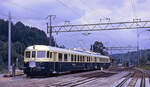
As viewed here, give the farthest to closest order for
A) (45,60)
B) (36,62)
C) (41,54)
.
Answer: (41,54) < (45,60) < (36,62)

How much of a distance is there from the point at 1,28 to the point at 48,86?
8912cm

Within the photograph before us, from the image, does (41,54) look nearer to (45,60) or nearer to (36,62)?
(45,60)

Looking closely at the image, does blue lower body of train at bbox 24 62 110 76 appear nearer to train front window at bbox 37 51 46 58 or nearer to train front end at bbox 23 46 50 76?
train front end at bbox 23 46 50 76

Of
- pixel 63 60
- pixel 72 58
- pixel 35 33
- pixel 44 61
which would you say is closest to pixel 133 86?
pixel 44 61

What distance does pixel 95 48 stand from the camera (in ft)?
368

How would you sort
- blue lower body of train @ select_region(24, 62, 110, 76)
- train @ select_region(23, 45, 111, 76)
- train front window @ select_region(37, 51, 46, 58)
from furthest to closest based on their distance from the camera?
1. train front window @ select_region(37, 51, 46, 58)
2. train @ select_region(23, 45, 111, 76)
3. blue lower body of train @ select_region(24, 62, 110, 76)

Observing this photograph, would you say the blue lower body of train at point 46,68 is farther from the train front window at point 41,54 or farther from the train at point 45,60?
the train front window at point 41,54

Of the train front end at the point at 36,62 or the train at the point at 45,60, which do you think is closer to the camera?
the train front end at the point at 36,62

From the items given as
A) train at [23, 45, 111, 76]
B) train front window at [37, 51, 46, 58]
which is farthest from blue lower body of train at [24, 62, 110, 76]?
train front window at [37, 51, 46, 58]

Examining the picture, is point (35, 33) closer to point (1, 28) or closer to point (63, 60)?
point (1, 28)

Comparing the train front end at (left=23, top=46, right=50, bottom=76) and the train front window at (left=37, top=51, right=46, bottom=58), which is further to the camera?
the train front window at (left=37, top=51, right=46, bottom=58)

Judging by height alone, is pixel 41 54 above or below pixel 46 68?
above

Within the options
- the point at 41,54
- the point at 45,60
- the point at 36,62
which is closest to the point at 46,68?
the point at 45,60

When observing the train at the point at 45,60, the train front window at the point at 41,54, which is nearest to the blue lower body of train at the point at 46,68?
the train at the point at 45,60
